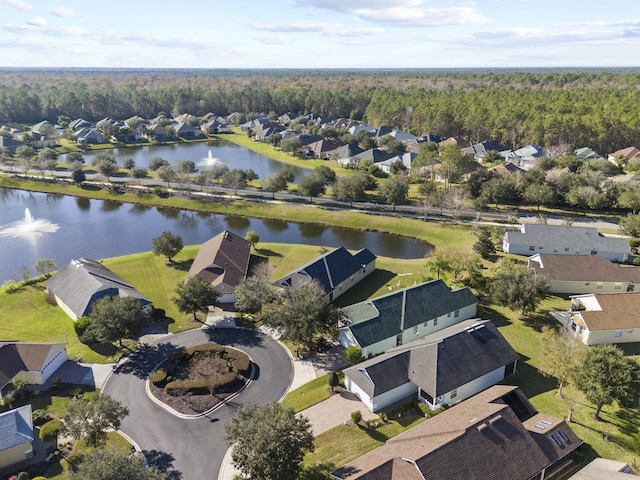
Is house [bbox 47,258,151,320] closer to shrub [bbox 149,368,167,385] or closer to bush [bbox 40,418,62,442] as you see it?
shrub [bbox 149,368,167,385]

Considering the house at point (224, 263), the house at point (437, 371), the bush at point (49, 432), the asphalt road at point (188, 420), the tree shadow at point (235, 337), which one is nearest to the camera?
the asphalt road at point (188, 420)

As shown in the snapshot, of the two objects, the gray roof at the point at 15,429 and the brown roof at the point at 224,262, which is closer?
the gray roof at the point at 15,429

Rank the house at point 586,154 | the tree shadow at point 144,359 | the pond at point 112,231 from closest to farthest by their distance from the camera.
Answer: the tree shadow at point 144,359
the pond at point 112,231
the house at point 586,154

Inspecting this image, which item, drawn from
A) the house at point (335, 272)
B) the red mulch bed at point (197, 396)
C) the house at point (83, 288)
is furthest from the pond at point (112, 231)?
the red mulch bed at point (197, 396)

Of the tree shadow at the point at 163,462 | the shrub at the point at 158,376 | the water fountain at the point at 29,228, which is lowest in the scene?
the tree shadow at the point at 163,462

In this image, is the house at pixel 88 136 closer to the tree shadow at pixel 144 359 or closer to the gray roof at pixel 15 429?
the tree shadow at pixel 144 359

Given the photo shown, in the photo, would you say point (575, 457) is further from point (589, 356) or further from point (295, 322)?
point (295, 322)

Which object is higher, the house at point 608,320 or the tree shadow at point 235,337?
the house at point 608,320
